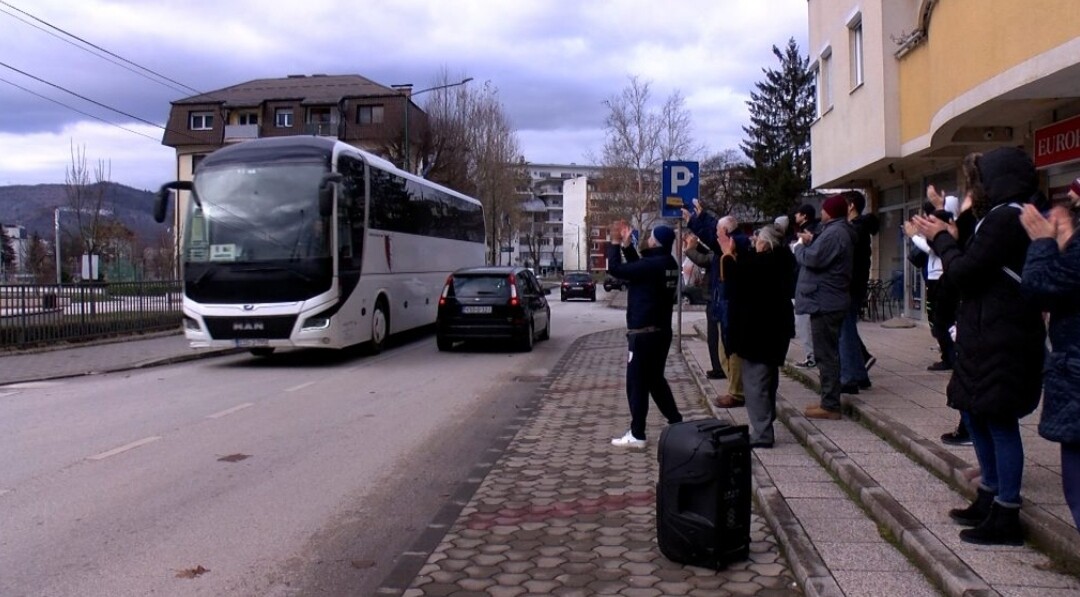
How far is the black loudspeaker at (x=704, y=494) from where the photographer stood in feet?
15.5

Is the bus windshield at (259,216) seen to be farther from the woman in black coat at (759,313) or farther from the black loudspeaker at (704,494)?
the black loudspeaker at (704,494)

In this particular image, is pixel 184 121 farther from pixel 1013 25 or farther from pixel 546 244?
pixel 546 244

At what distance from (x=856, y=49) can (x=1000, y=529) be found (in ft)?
51.6

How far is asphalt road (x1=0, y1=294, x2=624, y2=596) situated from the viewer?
4.95 metres

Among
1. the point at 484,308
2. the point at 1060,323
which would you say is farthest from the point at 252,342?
the point at 1060,323

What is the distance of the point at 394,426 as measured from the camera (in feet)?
30.8

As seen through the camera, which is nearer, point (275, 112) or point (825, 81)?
point (825, 81)

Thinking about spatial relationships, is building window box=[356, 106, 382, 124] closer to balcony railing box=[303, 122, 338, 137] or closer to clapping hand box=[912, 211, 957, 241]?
balcony railing box=[303, 122, 338, 137]

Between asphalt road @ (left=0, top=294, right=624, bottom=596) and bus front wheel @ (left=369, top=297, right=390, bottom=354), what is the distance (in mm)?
3467

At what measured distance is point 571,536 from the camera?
552 centimetres

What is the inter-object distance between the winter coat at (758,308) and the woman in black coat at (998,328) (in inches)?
93.8

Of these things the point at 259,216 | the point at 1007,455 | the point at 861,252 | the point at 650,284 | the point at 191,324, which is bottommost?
the point at 1007,455

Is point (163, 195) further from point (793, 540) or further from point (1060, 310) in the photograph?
point (1060, 310)

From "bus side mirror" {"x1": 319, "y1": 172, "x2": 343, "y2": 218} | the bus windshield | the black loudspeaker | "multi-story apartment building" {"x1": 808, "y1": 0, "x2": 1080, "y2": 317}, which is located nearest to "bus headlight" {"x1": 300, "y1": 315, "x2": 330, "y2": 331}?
→ the bus windshield
